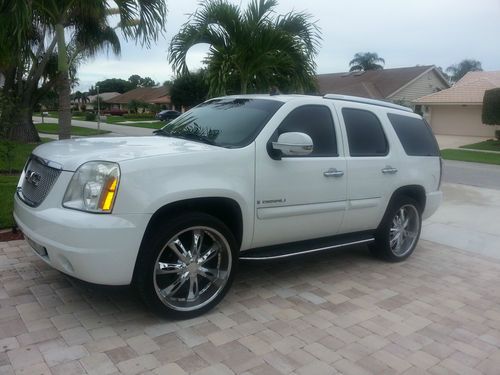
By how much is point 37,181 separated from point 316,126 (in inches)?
101

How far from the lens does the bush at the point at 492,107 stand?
27984mm

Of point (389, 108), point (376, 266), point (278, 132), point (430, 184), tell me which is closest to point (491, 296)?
point (376, 266)

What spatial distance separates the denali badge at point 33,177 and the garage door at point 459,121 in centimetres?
A: 3314

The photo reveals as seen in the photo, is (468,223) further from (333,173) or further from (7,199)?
(7,199)

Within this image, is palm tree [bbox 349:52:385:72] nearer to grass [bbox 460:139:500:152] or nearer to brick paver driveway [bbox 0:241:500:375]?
grass [bbox 460:139:500:152]

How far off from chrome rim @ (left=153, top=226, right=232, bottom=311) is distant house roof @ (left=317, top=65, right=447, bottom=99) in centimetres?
3673

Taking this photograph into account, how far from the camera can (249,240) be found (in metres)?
4.18

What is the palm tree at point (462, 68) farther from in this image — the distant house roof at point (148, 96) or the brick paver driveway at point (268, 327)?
the brick paver driveway at point (268, 327)

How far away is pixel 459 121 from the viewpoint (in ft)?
112

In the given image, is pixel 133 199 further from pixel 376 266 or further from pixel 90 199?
pixel 376 266

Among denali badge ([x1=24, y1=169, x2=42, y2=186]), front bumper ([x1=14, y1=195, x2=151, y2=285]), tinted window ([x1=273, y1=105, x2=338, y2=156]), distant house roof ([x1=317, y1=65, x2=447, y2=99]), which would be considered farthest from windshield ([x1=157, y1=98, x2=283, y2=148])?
distant house roof ([x1=317, y1=65, x2=447, y2=99])

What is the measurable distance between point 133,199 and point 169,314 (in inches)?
38.5

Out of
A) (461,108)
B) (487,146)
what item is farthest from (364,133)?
(461,108)

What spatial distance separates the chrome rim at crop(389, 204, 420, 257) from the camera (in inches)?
221
